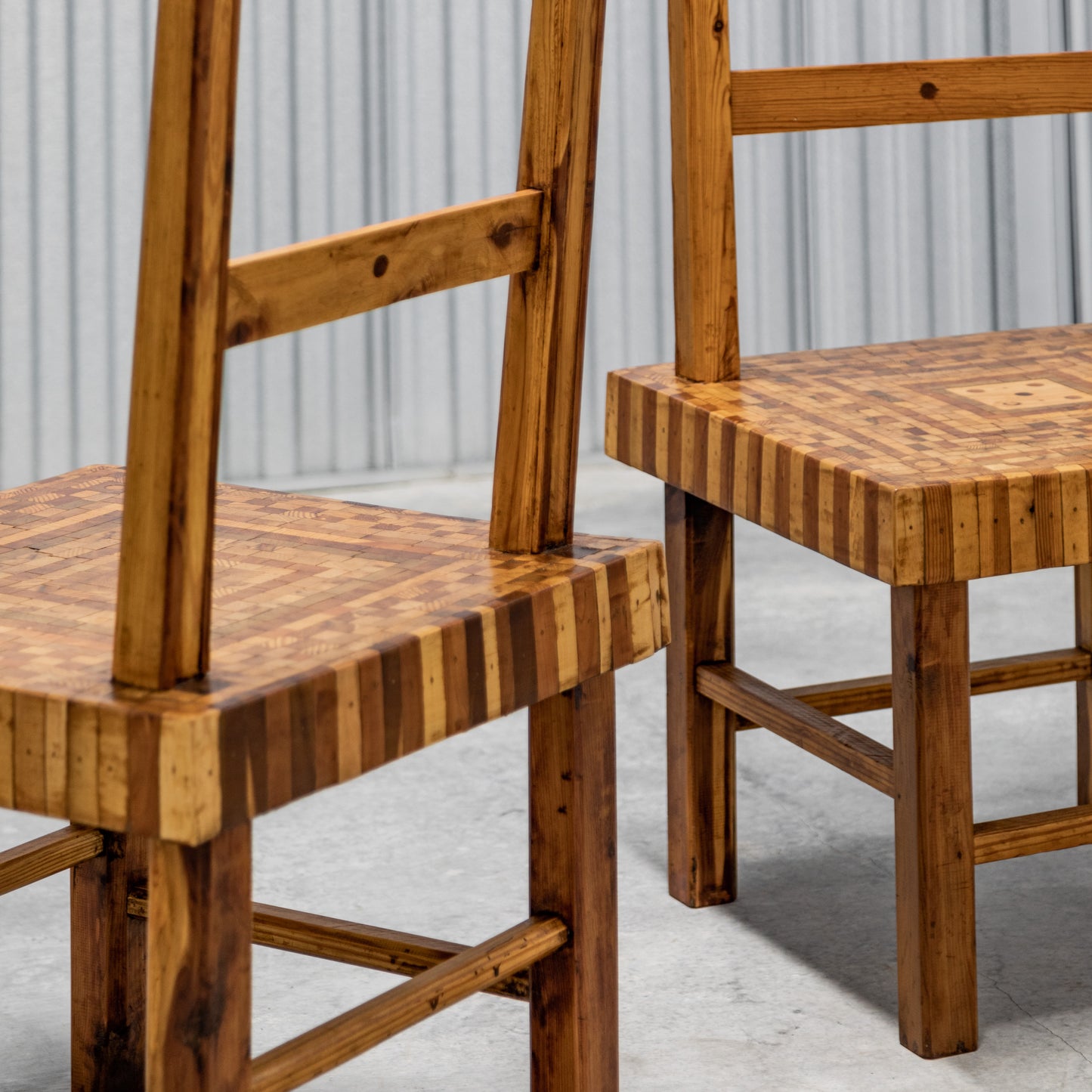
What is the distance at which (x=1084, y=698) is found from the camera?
1.94 m

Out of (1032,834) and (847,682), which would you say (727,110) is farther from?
(1032,834)

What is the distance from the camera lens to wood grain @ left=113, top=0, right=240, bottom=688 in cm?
83

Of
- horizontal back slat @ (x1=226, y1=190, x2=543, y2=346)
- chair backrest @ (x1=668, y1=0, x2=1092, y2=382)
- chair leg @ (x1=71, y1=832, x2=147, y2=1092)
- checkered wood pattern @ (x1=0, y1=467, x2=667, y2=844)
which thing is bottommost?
chair leg @ (x1=71, y1=832, x2=147, y2=1092)

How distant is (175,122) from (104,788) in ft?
1.03

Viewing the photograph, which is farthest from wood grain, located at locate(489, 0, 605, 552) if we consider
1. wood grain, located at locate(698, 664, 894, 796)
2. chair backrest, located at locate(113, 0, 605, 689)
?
wood grain, located at locate(698, 664, 894, 796)

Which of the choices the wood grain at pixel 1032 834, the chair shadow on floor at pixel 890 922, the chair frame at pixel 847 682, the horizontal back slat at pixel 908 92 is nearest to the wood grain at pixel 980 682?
the chair frame at pixel 847 682

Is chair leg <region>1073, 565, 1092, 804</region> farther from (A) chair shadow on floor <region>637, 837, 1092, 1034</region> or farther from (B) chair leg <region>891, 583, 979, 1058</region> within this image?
(B) chair leg <region>891, 583, 979, 1058</region>

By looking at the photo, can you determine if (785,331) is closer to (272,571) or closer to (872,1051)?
(872,1051)

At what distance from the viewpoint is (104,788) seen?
35.3 inches

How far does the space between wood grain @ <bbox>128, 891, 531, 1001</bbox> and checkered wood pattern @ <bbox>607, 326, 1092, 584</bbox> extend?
40cm

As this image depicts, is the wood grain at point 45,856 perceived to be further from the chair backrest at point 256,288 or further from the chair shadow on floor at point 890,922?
the chair shadow on floor at point 890,922

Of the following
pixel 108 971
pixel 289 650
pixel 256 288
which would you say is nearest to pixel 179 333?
pixel 256 288

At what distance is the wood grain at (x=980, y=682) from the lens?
5.78 feet

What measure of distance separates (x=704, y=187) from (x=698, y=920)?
66cm
